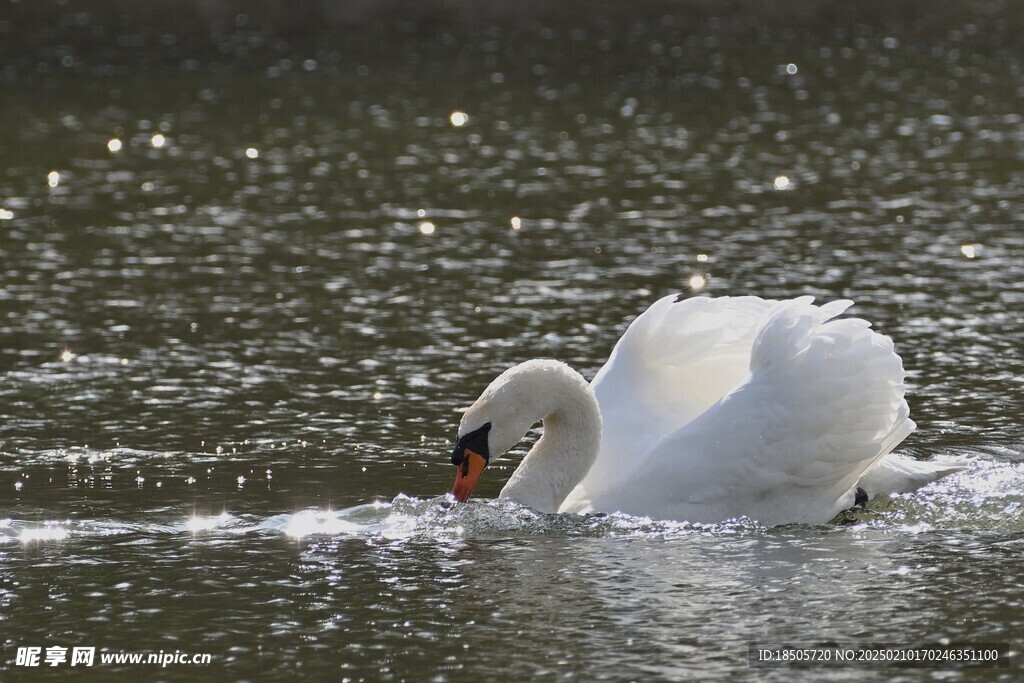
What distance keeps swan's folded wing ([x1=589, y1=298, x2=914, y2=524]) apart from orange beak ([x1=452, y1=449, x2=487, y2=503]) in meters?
0.60

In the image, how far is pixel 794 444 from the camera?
337 inches

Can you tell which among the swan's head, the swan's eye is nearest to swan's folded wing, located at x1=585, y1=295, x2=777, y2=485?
the swan's head

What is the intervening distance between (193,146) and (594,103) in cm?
553

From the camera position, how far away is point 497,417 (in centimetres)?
856

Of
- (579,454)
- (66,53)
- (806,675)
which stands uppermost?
(66,53)

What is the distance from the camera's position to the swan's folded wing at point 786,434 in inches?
333

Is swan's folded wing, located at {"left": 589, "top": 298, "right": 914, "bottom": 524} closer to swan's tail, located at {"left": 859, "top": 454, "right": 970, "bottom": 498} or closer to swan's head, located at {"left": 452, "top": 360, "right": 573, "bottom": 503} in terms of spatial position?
swan's tail, located at {"left": 859, "top": 454, "right": 970, "bottom": 498}

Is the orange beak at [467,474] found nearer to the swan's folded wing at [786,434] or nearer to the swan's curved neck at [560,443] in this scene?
the swan's curved neck at [560,443]

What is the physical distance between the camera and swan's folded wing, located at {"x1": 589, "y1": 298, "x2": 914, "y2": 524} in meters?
8.45

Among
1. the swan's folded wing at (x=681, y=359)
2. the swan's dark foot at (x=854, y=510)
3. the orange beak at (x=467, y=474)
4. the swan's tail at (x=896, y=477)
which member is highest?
the swan's folded wing at (x=681, y=359)

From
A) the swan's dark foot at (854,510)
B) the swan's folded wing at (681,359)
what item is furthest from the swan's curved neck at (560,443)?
the swan's dark foot at (854,510)

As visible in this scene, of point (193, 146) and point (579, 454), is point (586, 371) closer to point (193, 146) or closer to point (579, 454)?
point (579, 454)

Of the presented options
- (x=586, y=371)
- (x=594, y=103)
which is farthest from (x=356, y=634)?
(x=594, y=103)

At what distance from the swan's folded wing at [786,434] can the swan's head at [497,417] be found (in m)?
0.53
